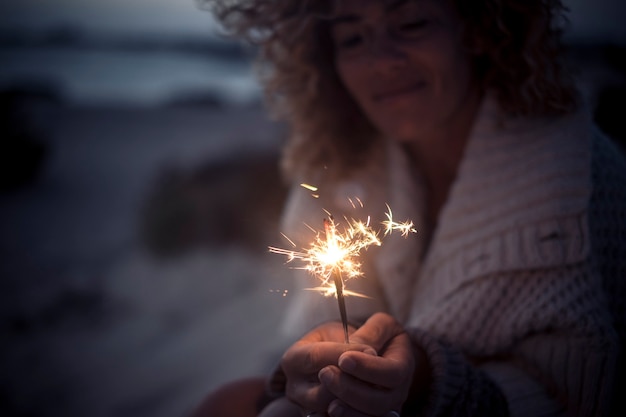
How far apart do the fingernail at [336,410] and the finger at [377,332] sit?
16 centimetres

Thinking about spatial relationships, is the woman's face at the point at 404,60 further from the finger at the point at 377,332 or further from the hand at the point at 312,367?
the hand at the point at 312,367

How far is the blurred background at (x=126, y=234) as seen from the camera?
266cm

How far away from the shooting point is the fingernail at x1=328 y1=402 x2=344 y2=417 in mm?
942

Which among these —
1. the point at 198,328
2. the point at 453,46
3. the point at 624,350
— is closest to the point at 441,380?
the point at 624,350

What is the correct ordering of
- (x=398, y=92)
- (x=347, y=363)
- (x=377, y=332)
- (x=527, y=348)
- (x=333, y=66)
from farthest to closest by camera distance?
(x=333, y=66), (x=398, y=92), (x=527, y=348), (x=377, y=332), (x=347, y=363)

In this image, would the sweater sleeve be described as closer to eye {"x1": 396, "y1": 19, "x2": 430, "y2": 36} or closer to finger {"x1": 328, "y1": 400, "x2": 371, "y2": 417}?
finger {"x1": 328, "y1": 400, "x2": 371, "y2": 417}

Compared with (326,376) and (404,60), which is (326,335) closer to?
(326,376)

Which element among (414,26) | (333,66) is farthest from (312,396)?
(333,66)

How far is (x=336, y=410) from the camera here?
3.10 feet

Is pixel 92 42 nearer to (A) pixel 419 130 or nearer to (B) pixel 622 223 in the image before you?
Answer: (A) pixel 419 130

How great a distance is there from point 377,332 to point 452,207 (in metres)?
0.61

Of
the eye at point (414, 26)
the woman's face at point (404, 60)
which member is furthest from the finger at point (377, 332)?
the eye at point (414, 26)

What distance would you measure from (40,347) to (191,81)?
6.51 m

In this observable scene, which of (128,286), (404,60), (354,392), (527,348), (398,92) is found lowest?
(128,286)
